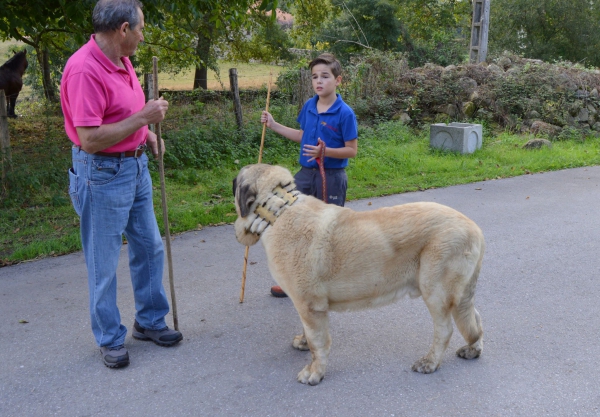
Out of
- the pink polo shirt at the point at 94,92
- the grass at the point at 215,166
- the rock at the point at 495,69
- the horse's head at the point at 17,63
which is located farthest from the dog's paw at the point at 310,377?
the rock at the point at 495,69

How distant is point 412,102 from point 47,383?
12.0 m

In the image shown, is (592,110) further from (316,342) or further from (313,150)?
(316,342)

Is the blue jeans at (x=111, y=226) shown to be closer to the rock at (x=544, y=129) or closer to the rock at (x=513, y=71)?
the rock at (x=544, y=129)

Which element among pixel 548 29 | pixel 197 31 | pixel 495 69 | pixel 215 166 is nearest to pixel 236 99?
pixel 215 166

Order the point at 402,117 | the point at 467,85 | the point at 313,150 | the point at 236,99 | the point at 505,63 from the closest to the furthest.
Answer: the point at 313,150 < the point at 236,99 < the point at 402,117 < the point at 467,85 < the point at 505,63

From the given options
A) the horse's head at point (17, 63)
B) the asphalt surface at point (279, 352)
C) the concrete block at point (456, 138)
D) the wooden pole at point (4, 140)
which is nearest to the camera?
the asphalt surface at point (279, 352)

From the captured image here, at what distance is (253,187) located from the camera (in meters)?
3.49

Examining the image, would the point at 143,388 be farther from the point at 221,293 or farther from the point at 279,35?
the point at 279,35

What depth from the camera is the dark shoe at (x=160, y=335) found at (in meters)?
A: 4.06

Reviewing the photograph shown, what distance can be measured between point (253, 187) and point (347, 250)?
2.38ft

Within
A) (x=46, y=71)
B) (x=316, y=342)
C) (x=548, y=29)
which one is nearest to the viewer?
(x=316, y=342)

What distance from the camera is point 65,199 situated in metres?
7.64

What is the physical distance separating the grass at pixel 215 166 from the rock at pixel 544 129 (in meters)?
0.52

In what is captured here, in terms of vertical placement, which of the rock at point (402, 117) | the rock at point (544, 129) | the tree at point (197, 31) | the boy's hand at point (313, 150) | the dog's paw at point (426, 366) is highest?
the tree at point (197, 31)
